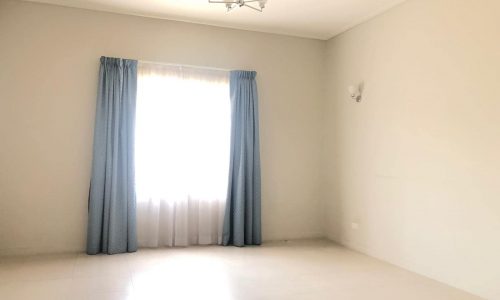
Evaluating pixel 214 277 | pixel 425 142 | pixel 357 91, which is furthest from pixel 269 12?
pixel 214 277

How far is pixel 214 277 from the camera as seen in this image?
346 cm

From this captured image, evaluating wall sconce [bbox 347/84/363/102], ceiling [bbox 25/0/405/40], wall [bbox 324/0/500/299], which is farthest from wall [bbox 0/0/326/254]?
wall [bbox 324/0/500/299]

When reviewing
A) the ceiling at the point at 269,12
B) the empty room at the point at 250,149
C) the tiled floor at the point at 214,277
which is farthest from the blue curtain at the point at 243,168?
the ceiling at the point at 269,12

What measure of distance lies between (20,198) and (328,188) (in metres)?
3.71

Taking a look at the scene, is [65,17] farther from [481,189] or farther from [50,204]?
[481,189]

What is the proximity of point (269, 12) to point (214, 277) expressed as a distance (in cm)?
298

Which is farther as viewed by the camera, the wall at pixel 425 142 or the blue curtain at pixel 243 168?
the blue curtain at pixel 243 168

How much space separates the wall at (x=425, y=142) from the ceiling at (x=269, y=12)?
8.4 inches

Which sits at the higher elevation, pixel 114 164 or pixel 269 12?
pixel 269 12

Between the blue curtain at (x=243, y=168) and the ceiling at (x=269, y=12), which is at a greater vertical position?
the ceiling at (x=269, y=12)

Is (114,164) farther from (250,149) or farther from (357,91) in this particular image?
(357,91)

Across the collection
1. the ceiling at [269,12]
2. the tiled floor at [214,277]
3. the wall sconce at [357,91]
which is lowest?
the tiled floor at [214,277]

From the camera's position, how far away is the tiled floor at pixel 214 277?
9.95 feet

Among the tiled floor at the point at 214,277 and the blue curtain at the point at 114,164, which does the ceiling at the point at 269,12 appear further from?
the tiled floor at the point at 214,277
